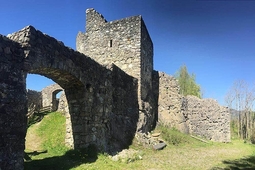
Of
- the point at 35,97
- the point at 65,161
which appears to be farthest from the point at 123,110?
the point at 35,97

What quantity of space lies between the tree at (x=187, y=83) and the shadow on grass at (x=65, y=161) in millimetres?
21829

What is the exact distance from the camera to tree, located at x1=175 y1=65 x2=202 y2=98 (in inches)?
1108

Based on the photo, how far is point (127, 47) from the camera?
12.4m

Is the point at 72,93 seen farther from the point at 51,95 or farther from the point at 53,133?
the point at 51,95

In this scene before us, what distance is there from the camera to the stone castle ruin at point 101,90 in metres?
5.09

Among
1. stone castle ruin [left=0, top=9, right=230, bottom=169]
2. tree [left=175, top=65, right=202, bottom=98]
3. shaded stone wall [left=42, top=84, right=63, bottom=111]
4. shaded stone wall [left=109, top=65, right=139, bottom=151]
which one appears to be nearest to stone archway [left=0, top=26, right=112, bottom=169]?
stone castle ruin [left=0, top=9, right=230, bottom=169]

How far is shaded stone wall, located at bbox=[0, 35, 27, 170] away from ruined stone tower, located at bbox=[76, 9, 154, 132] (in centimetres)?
687

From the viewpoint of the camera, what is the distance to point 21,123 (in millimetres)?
5211

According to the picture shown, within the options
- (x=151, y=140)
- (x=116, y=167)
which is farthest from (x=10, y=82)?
(x=151, y=140)

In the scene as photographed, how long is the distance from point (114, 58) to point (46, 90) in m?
11.2

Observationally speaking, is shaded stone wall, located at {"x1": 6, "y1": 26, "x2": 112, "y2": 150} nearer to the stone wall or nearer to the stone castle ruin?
the stone castle ruin

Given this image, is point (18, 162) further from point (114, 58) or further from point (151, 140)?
point (114, 58)

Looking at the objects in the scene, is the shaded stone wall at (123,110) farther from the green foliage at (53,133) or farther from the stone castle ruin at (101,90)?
the green foliage at (53,133)

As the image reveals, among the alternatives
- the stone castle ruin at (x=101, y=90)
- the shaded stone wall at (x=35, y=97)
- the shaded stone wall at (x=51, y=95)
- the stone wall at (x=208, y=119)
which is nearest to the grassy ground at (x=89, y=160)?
the stone castle ruin at (x=101, y=90)
